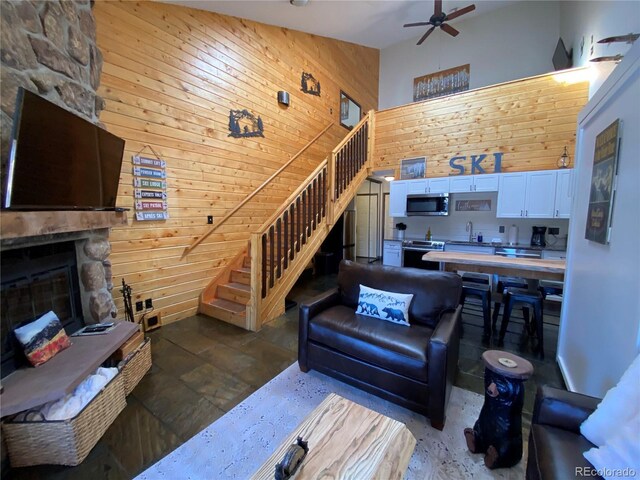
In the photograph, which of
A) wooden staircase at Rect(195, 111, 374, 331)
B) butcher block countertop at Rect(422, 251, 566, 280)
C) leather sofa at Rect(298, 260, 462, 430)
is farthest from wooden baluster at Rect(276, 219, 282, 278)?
butcher block countertop at Rect(422, 251, 566, 280)

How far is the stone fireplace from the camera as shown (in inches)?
61.7

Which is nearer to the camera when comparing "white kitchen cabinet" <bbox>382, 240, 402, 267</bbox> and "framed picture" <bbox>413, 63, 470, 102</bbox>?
"white kitchen cabinet" <bbox>382, 240, 402, 267</bbox>

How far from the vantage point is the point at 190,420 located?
5.92 ft

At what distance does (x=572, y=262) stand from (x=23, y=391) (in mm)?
3913

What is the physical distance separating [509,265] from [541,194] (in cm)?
218

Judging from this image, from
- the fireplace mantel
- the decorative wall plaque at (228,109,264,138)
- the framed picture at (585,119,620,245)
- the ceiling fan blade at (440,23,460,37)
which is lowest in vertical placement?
the fireplace mantel

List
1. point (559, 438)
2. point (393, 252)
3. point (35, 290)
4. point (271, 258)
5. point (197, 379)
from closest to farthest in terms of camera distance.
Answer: point (559, 438)
point (35, 290)
point (197, 379)
point (271, 258)
point (393, 252)

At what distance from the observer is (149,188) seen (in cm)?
294

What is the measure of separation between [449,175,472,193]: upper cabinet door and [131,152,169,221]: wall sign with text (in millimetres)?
4540

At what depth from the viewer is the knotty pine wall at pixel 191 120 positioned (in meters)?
2.74

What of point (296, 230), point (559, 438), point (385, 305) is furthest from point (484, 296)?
point (296, 230)

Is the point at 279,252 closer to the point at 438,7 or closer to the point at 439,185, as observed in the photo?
the point at 439,185

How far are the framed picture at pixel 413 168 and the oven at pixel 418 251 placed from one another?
4.32 ft

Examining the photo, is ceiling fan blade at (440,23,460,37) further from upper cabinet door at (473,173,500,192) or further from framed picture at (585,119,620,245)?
framed picture at (585,119,620,245)
